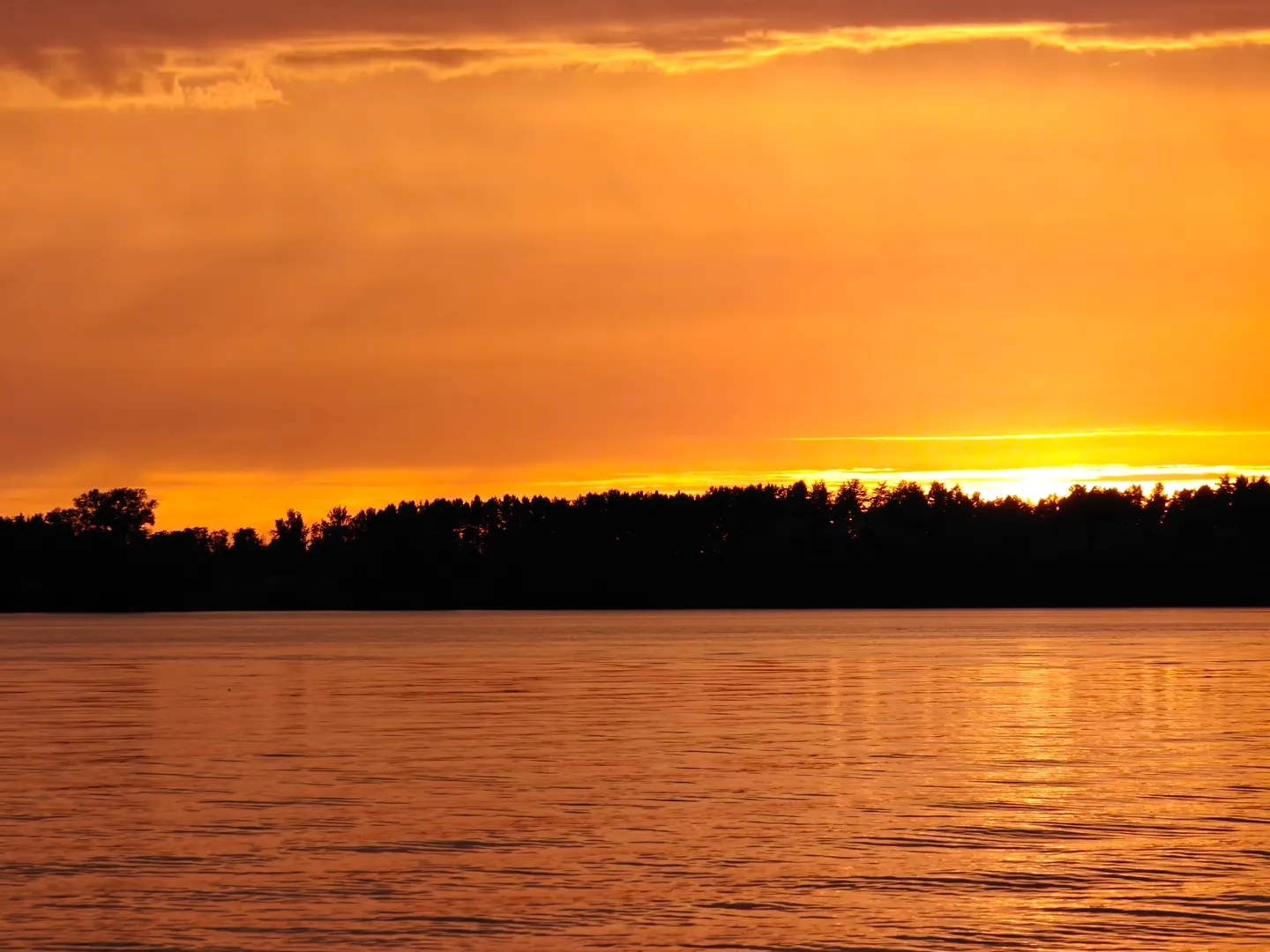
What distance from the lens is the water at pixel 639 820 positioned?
25.6m

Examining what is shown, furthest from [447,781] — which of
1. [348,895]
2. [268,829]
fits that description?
[348,895]

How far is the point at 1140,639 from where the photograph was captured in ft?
491

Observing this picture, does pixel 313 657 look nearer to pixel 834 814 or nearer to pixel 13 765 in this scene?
pixel 13 765

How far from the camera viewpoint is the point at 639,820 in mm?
35125

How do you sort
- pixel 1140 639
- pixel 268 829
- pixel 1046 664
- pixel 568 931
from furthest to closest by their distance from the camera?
pixel 1140 639 → pixel 1046 664 → pixel 268 829 → pixel 568 931

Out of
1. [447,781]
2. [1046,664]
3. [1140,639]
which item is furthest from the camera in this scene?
[1140,639]

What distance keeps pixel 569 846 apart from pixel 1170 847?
10767mm

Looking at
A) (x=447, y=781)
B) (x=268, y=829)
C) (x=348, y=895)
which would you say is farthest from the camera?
(x=447, y=781)

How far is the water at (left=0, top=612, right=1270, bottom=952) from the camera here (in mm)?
25562

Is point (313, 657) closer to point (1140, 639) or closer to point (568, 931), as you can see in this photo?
point (1140, 639)

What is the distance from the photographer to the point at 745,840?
32.6 meters

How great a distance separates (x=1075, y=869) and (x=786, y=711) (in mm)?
33702

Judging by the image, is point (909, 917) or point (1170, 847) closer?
point (909, 917)

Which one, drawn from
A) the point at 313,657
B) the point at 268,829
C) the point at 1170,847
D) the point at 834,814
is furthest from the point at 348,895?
the point at 313,657
